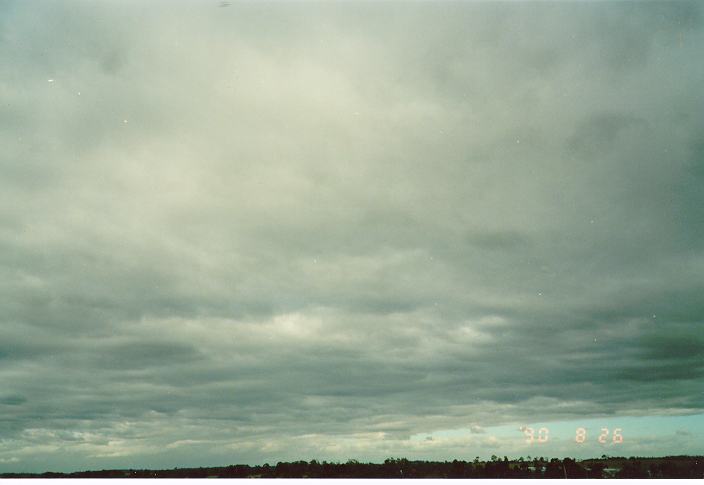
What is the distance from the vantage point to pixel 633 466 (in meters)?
42.7

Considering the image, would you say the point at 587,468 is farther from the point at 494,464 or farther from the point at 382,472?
the point at 382,472
